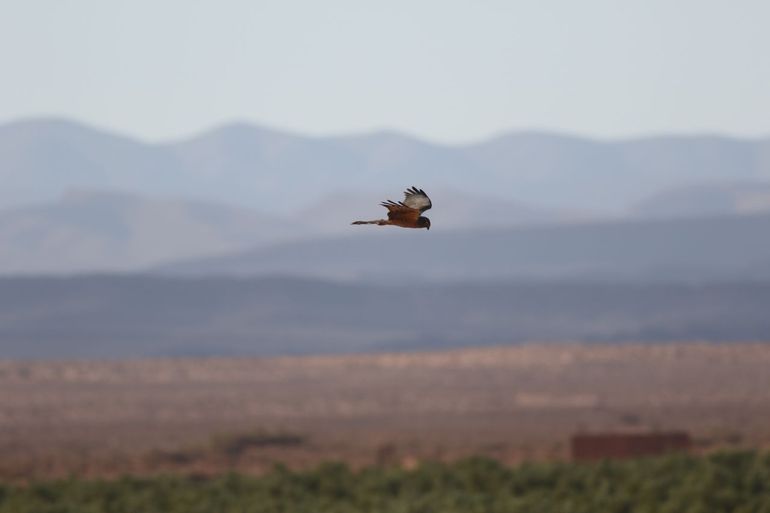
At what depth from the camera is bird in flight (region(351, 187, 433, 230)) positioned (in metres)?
10.4

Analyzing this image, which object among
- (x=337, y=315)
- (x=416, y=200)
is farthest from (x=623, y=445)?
(x=337, y=315)

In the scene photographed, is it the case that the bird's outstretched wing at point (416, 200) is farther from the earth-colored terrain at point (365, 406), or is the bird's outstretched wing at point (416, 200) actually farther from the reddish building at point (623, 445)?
the earth-colored terrain at point (365, 406)

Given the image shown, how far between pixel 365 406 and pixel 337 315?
7347 cm

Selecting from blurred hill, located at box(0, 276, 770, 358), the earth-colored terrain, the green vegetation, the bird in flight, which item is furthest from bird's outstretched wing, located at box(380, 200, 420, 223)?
blurred hill, located at box(0, 276, 770, 358)

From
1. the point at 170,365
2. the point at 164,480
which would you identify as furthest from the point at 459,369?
the point at 164,480

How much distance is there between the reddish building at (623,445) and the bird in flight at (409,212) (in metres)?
33.9

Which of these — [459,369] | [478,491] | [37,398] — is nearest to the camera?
[478,491]

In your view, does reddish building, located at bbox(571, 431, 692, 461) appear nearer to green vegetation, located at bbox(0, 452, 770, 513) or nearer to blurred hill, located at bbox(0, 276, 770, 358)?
green vegetation, located at bbox(0, 452, 770, 513)

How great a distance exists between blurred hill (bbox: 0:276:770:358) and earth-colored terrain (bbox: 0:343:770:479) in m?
34.0

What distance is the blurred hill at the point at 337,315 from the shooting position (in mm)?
147250

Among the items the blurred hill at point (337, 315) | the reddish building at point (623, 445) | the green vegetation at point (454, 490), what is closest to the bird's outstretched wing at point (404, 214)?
the green vegetation at point (454, 490)

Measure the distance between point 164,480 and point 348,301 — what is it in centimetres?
12729

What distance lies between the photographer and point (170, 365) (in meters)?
109

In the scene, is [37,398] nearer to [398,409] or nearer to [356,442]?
[398,409]
